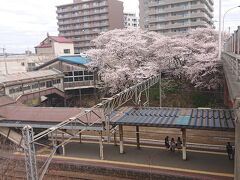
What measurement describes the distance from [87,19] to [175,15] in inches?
896

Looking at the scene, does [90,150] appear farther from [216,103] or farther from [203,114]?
[216,103]

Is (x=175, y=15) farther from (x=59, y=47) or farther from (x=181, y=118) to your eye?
(x=181, y=118)

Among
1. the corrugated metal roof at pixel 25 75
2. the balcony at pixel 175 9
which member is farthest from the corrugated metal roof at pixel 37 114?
the balcony at pixel 175 9

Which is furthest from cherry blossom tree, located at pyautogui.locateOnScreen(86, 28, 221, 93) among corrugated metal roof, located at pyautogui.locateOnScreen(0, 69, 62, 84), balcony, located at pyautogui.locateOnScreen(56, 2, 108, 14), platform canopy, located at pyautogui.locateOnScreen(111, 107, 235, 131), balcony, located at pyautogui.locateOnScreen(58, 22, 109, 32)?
balcony, located at pyautogui.locateOnScreen(56, 2, 108, 14)

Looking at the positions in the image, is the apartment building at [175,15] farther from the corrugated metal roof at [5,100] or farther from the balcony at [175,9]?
the corrugated metal roof at [5,100]

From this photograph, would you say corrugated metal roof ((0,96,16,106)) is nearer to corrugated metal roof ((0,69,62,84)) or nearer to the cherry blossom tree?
corrugated metal roof ((0,69,62,84))

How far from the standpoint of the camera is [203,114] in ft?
55.6

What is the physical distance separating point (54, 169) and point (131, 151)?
17.2 ft

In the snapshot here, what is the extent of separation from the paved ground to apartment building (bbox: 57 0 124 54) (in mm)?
47477

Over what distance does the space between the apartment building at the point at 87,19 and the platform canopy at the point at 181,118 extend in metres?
48.3

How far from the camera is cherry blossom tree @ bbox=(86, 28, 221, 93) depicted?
29.5 metres

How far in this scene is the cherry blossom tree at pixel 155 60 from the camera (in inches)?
1160

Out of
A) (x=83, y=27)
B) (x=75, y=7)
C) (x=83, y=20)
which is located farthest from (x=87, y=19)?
(x=75, y=7)

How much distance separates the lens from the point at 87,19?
218ft
